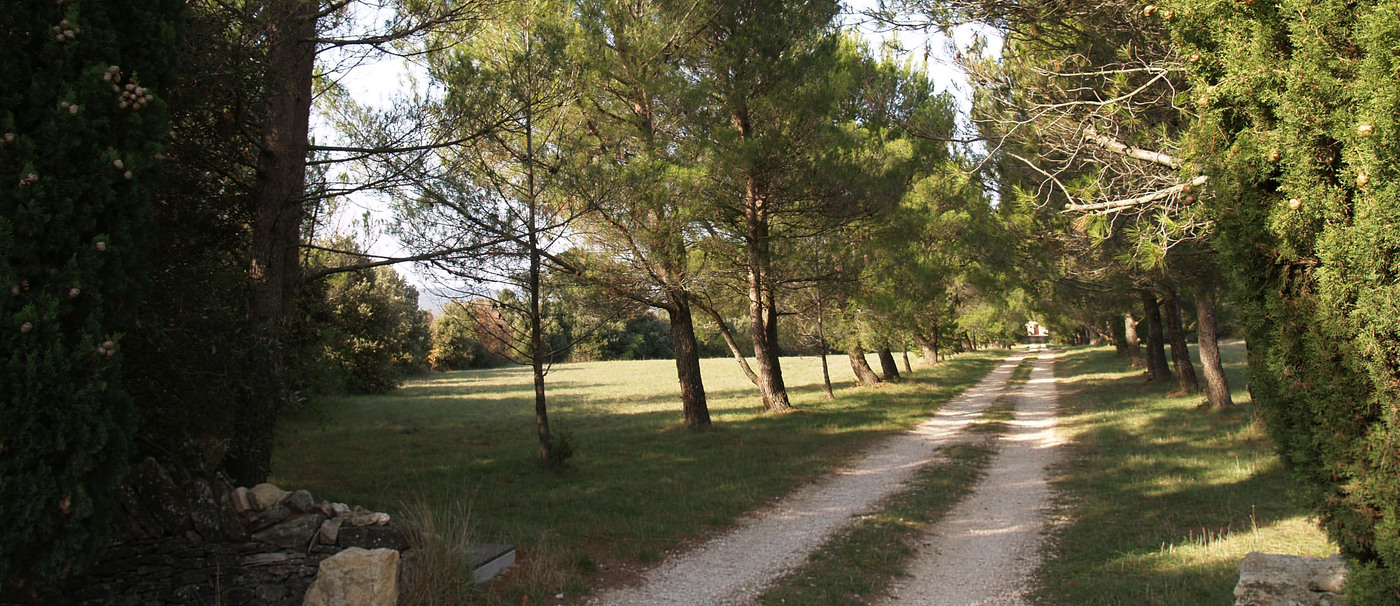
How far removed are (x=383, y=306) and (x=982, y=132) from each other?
59.8 ft

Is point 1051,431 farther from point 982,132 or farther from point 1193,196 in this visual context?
point 1193,196

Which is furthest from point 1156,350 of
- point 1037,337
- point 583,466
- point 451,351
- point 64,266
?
point 1037,337

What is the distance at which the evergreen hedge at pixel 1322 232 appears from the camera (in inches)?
119

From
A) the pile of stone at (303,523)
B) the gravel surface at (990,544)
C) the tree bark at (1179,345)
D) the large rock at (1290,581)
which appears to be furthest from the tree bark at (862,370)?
the pile of stone at (303,523)

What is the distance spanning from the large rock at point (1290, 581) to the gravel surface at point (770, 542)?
289cm

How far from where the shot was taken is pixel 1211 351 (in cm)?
1300

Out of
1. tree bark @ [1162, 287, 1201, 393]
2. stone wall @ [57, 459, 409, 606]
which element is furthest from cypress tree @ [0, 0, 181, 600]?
tree bark @ [1162, 287, 1201, 393]

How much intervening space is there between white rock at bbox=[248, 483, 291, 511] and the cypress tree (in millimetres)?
1014

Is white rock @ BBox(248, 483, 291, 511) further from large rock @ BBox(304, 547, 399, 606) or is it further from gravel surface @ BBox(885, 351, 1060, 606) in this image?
gravel surface @ BBox(885, 351, 1060, 606)

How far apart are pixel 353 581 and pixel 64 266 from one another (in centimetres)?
233

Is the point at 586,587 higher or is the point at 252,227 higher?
the point at 252,227

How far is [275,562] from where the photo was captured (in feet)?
15.5

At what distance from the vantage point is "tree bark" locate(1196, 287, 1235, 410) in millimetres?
12617

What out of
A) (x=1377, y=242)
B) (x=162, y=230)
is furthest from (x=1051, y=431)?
(x=162, y=230)
